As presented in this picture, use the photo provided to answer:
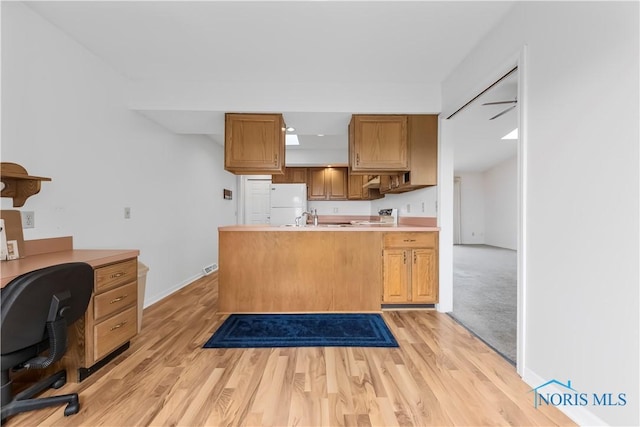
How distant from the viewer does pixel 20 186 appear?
179cm

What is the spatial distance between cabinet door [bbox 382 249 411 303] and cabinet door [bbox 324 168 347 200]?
116 inches

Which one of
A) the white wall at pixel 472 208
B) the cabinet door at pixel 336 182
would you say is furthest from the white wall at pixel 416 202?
the white wall at pixel 472 208

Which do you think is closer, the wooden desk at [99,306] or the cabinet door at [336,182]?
the wooden desk at [99,306]

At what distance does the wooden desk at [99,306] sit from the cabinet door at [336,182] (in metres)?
4.11

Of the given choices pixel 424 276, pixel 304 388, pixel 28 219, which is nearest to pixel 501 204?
pixel 424 276

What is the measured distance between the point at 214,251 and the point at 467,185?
320 inches

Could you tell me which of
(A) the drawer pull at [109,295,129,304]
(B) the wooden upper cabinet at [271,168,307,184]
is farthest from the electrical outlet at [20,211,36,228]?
(B) the wooden upper cabinet at [271,168,307,184]

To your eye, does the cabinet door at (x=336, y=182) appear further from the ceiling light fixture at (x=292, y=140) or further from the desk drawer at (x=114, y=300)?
the desk drawer at (x=114, y=300)

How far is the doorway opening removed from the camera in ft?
8.38

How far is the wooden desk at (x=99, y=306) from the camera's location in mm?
1720

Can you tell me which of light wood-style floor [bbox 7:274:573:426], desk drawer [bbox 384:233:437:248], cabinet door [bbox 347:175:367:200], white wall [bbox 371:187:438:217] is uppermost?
cabinet door [bbox 347:175:367:200]

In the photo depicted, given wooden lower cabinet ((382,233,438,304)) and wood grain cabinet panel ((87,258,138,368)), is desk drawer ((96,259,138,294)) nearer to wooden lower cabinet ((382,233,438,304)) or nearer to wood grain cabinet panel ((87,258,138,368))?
wood grain cabinet panel ((87,258,138,368))

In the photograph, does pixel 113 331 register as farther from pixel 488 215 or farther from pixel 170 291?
pixel 488 215

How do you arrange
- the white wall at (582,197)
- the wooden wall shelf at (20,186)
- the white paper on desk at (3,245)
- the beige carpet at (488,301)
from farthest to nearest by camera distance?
the beige carpet at (488,301) → the wooden wall shelf at (20,186) → the white paper on desk at (3,245) → the white wall at (582,197)
